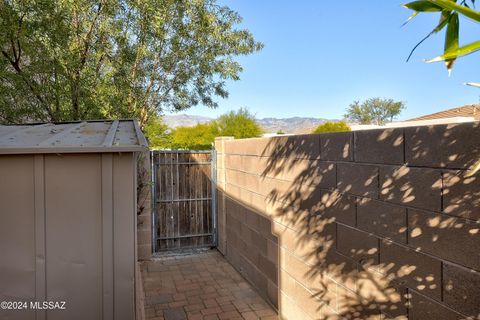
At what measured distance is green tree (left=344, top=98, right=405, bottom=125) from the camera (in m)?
50.9

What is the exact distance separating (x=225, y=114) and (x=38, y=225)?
34.3m

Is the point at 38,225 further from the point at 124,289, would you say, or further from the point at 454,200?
the point at 454,200

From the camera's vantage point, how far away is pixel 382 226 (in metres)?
2.54

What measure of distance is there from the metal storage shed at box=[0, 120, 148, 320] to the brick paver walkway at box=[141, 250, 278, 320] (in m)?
2.52

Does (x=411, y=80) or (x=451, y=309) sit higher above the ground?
(x=411, y=80)

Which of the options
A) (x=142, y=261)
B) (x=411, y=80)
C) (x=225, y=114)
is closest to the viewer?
(x=142, y=261)

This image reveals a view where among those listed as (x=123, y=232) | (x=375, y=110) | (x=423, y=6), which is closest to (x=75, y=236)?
(x=123, y=232)

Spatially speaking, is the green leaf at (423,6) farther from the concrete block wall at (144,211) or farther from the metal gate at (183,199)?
the metal gate at (183,199)

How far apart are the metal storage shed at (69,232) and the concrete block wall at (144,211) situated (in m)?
4.63

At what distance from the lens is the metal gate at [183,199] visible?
298 inches

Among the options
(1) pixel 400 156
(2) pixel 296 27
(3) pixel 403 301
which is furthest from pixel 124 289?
(2) pixel 296 27

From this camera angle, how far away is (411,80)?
146 feet

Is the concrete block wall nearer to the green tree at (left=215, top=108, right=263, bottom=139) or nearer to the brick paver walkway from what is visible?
the brick paver walkway

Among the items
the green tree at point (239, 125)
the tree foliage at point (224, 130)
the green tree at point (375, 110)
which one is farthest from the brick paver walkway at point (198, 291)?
the green tree at point (375, 110)
